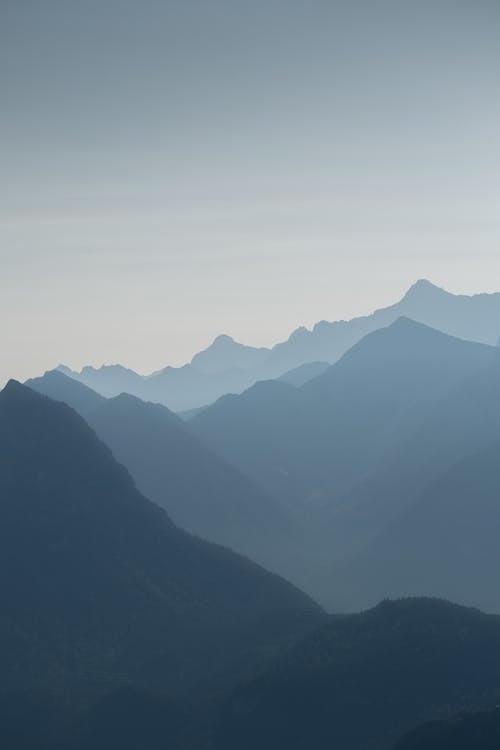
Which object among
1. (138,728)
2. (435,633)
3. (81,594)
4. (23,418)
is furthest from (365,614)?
(23,418)

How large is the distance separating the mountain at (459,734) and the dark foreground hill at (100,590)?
41986 millimetres

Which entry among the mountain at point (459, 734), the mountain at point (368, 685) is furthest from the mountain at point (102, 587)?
the mountain at point (459, 734)

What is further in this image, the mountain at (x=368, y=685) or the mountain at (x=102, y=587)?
the mountain at (x=102, y=587)

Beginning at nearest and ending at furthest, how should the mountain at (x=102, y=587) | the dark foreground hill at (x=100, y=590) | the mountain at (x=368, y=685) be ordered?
the mountain at (x=368, y=685), the dark foreground hill at (x=100, y=590), the mountain at (x=102, y=587)

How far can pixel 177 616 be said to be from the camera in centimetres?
14950

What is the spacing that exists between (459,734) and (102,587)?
259 ft

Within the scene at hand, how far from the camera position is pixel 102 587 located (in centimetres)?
15488

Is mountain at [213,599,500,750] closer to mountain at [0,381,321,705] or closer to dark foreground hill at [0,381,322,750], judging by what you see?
dark foreground hill at [0,381,322,750]

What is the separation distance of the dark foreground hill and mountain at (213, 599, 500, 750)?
11291mm

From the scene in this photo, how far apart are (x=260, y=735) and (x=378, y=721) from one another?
13888 mm

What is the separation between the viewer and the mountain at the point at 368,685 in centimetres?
10988

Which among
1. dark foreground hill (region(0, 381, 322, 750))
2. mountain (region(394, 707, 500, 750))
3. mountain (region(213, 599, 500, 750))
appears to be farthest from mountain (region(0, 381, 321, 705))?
mountain (region(394, 707, 500, 750))

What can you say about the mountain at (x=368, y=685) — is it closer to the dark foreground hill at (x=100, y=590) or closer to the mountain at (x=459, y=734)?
the dark foreground hill at (x=100, y=590)

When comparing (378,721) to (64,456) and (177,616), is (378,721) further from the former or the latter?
(64,456)
